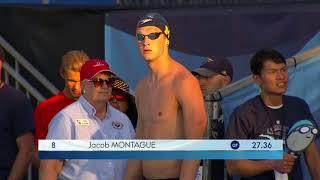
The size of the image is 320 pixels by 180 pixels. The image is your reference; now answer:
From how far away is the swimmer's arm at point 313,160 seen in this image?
516 centimetres

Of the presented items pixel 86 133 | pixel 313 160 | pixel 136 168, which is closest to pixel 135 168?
pixel 136 168

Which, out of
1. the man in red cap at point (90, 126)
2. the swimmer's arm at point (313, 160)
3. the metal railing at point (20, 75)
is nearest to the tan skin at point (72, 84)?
the man in red cap at point (90, 126)

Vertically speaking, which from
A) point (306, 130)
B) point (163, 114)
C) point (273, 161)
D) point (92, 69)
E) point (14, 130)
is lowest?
point (14, 130)

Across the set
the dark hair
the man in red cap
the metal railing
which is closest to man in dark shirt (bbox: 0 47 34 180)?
the man in red cap

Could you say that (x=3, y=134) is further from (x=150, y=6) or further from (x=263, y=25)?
(x=263, y=25)

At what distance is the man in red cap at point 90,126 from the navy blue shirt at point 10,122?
79 centimetres

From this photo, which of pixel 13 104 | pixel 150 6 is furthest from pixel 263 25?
pixel 13 104

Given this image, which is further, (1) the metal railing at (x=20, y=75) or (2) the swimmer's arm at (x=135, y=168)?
(1) the metal railing at (x=20, y=75)

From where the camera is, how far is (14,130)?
564 cm

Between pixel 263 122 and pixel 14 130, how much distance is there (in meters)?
1.61

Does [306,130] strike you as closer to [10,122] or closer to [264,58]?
[264,58]

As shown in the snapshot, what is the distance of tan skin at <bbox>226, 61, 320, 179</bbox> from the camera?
4867 mm

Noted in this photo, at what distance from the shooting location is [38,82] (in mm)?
6652

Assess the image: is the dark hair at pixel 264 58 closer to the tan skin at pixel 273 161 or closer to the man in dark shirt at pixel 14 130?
the tan skin at pixel 273 161
